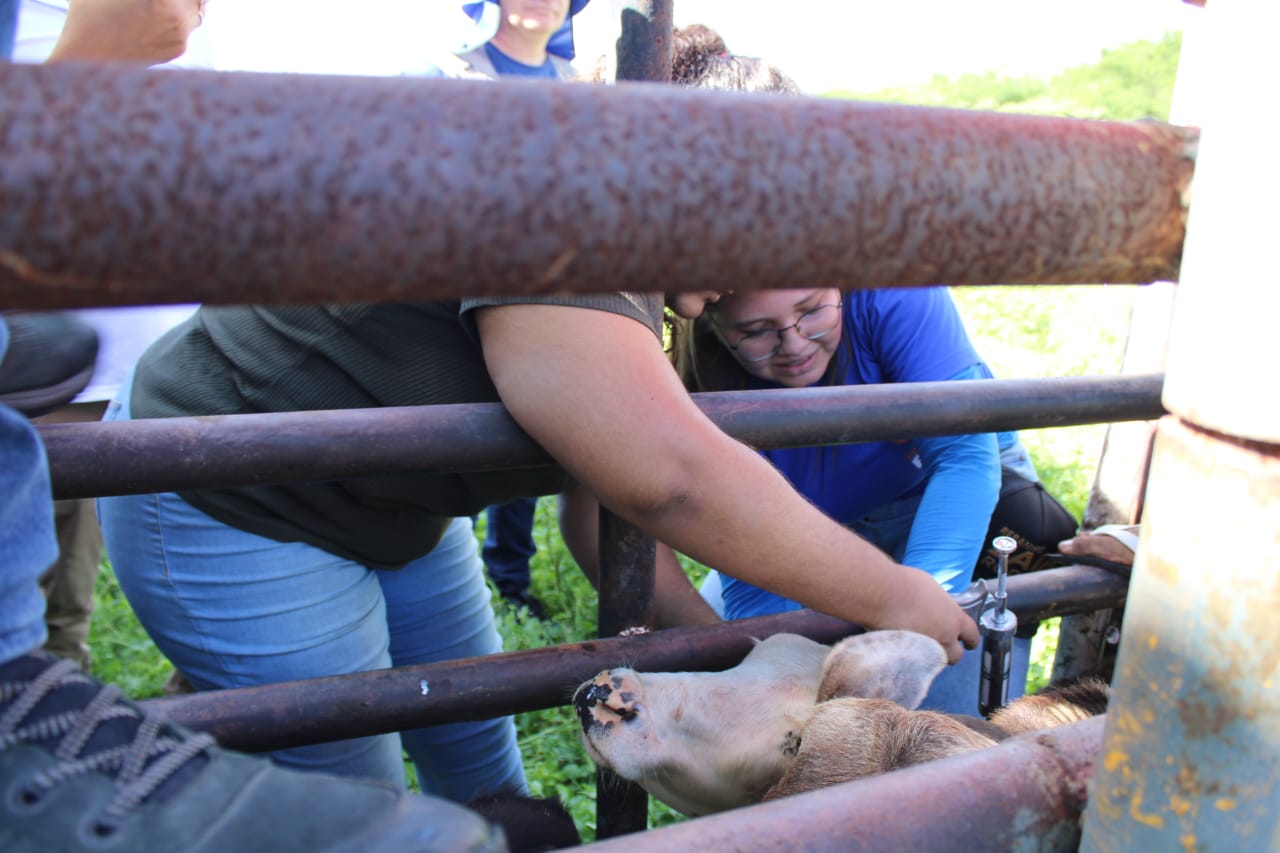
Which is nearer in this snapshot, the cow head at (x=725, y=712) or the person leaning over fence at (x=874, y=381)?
the cow head at (x=725, y=712)

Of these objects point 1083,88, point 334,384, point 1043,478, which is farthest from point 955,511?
point 1083,88

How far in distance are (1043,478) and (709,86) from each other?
3300mm

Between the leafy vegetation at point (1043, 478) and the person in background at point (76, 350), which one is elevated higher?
the person in background at point (76, 350)

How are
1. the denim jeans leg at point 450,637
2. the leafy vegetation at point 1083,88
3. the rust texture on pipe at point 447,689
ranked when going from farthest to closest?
the leafy vegetation at point 1083,88 → the denim jeans leg at point 450,637 → the rust texture on pipe at point 447,689

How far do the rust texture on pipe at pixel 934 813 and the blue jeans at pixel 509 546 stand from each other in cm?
305

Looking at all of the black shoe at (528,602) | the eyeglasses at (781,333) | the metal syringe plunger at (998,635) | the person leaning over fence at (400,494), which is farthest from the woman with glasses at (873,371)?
the black shoe at (528,602)

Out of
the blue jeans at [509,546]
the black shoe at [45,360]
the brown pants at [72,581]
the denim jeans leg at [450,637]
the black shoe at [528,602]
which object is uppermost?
the black shoe at [45,360]

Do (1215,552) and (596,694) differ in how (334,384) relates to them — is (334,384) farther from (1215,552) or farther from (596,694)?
(1215,552)

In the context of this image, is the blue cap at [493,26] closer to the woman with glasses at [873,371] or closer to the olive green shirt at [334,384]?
the woman with glasses at [873,371]

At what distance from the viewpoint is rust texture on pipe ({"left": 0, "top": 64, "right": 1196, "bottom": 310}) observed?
1.46 feet

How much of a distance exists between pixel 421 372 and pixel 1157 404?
4.18 feet

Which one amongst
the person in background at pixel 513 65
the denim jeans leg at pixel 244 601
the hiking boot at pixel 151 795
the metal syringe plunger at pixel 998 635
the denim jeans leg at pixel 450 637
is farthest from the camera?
the person in background at pixel 513 65

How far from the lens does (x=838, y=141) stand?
54 cm

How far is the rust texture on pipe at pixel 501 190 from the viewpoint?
0.45 metres
